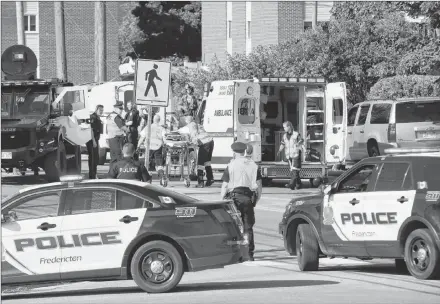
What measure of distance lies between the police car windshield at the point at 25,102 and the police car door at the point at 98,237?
595 inches

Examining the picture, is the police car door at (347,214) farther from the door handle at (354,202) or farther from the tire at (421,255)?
the tire at (421,255)

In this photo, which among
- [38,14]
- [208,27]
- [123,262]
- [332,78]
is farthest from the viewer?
[208,27]

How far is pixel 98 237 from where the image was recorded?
12.2 m

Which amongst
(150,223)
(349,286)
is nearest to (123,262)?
(150,223)

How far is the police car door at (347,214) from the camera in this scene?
13703 mm

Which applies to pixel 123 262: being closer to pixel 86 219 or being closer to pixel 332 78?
pixel 86 219

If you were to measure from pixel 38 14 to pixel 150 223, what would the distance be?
1735 inches

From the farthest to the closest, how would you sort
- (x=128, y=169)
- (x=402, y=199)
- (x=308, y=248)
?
(x=128, y=169)
(x=308, y=248)
(x=402, y=199)

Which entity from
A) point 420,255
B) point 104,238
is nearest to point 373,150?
point 420,255

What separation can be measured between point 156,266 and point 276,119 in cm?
1727

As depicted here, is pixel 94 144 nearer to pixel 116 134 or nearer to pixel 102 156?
pixel 116 134

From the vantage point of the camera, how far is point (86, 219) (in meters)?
12.2

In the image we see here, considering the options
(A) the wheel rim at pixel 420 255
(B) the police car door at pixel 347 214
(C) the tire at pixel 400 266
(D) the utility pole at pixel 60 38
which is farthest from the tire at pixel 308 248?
(D) the utility pole at pixel 60 38

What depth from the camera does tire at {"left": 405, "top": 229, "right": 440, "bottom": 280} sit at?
497 inches
